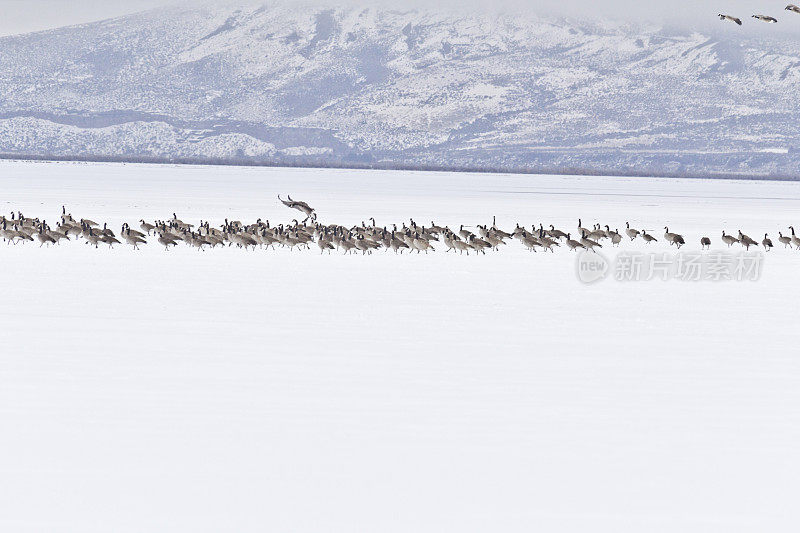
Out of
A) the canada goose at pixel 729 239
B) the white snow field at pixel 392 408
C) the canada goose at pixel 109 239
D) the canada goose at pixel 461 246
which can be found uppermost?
the canada goose at pixel 109 239

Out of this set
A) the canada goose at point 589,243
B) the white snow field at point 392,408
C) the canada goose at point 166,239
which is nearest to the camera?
the white snow field at point 392,408

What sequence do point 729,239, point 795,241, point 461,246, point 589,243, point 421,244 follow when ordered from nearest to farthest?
point 421,244
point 461,246
point 589,243
point 795,241
point 729,239

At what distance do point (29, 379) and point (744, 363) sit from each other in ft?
21.3

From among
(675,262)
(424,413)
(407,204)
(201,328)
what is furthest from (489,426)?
(407,204)

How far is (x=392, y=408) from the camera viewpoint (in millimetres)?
9922

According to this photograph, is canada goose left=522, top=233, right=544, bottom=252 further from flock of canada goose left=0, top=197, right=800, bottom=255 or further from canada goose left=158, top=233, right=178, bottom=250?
canada goose left=158, top=233, right=178, bottom=250

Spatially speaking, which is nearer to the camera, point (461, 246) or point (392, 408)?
point (392, 408)

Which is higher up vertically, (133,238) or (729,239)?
(133,238)

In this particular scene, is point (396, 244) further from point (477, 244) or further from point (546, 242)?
point (546, 242)

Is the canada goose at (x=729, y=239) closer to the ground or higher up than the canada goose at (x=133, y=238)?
closer to the ground

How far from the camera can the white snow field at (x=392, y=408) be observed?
24.3 feet

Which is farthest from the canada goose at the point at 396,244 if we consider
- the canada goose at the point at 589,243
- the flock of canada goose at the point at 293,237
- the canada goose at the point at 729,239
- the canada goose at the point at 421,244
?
the canada goose at the point at 729,239

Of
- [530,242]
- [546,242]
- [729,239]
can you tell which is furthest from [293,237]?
[729,239]

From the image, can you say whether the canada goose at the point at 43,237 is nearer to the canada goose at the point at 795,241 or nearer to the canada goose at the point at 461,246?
the canada goose at the point at 461,246
